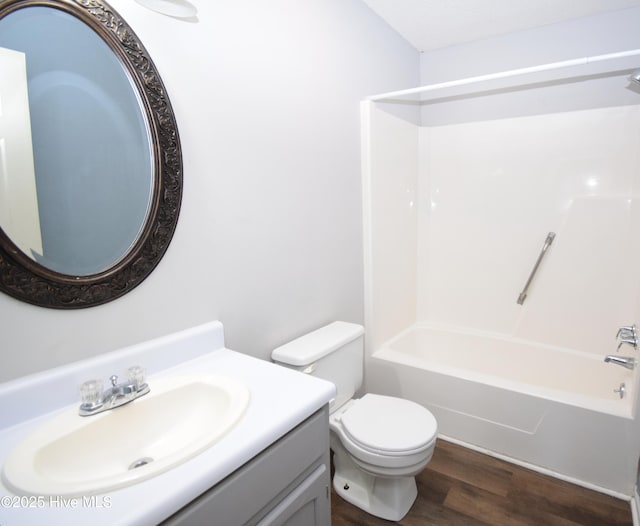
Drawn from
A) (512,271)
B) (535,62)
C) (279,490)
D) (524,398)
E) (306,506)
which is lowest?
(524,398)

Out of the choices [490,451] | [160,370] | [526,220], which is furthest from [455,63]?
[160,370]

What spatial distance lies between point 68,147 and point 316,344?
3.80ft

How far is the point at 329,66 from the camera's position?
71.7 inches

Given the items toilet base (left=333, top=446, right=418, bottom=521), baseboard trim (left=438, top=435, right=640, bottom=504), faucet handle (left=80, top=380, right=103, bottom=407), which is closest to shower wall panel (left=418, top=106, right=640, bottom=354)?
baseboard trim (left=438, top=435, right=640, bottom=504)

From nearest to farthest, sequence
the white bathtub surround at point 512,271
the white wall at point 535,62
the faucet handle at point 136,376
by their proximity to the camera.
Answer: the faucet handle at point 136,376 < the white bathtub surround at point 512,271 < the white wall at point 535,62

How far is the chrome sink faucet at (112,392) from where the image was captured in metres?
0.94

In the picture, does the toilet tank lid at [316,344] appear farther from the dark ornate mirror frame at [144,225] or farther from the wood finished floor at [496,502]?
the wood finished floor at [496,502]

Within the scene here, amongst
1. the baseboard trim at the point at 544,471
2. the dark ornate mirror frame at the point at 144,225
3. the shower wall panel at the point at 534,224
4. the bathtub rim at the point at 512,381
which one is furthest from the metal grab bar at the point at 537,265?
the dark ornate mirror frame at the point at 144,225

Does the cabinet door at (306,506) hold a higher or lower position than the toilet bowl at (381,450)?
higher

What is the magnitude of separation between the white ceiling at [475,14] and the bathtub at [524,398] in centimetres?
200

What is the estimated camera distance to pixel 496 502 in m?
1.69

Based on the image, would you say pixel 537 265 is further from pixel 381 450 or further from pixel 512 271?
pixel 381 450

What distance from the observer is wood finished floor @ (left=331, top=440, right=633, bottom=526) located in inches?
62.9

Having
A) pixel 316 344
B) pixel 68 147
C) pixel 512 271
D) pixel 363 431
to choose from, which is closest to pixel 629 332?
pixel 512 271
